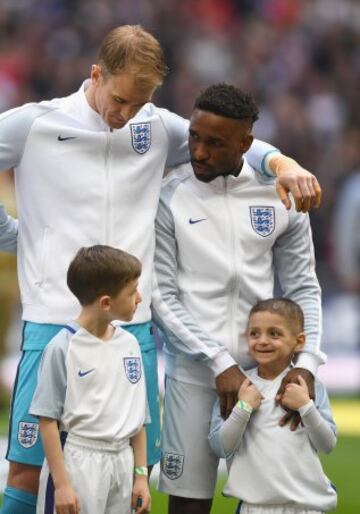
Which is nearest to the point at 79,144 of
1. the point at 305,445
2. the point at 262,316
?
the point at 262,316

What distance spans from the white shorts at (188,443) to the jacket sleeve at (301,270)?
1.50 ft

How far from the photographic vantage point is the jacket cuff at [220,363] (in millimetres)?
5633

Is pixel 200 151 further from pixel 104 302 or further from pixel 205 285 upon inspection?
pixel 104 302

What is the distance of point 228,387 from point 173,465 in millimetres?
398

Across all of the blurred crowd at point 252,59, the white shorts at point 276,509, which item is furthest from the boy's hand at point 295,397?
the blurred crowd at point 252,59

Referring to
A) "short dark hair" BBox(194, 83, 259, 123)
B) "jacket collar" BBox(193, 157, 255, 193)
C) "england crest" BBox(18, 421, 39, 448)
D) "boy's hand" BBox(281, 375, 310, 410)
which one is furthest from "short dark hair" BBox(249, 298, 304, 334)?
"england crest" BBox(18, 421, 39, 448)

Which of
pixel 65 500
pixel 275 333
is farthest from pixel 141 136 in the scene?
pixel 65 500

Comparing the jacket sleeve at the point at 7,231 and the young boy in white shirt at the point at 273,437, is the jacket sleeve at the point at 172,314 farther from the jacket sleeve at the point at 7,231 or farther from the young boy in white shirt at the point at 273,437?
the jacket sleeve at the point at 7,231

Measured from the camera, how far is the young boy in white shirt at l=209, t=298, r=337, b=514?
18.4 feet

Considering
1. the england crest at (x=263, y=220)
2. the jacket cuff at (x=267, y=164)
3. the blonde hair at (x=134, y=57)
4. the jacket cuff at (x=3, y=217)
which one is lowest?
the jacket cuff at (x=3, y=217)

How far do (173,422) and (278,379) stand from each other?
1.39ft

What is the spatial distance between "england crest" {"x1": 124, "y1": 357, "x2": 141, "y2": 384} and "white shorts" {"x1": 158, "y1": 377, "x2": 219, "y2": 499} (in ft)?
1.46

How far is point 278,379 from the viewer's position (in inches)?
226

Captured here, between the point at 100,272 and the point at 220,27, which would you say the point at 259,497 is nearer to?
the point at 100,272
